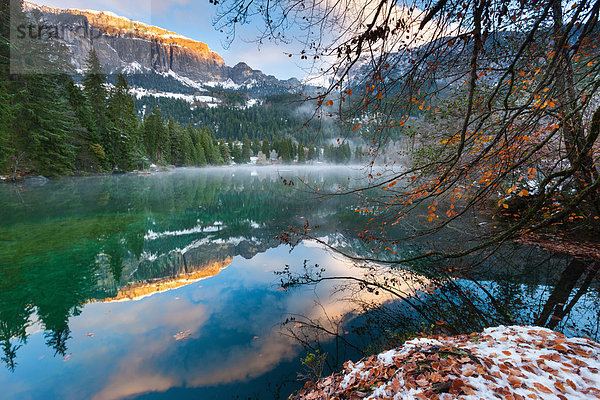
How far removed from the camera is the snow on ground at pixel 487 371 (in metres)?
2.16

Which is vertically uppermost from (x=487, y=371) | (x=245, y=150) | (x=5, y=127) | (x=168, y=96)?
(x=168, y=96)

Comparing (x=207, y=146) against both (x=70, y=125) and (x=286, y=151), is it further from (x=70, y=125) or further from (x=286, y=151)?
(x=70, y=125)

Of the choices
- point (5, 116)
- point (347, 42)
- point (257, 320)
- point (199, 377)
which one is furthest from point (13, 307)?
point (5, 116)

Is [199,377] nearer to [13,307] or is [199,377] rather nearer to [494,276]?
[13,307]

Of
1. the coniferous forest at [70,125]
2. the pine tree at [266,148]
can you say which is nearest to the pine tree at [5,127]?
the coniferous forest at [70,125]

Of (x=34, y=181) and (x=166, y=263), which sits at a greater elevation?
(x=34, y=181)

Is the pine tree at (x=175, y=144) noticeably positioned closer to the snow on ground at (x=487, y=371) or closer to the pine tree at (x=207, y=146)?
the pine tree at (x=207, y=146)

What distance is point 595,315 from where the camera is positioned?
17.4 feet

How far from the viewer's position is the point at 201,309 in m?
6.66

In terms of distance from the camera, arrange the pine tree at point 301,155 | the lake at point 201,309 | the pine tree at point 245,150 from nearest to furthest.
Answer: the lake at point 201,309, the pine tree at point 245,150, the pine tree at point 301,155

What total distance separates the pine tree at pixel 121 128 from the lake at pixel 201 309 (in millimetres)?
30913

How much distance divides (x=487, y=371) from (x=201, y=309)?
254 inches

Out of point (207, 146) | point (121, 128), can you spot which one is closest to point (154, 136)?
point (121, 128)

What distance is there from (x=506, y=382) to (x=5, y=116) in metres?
36.2
